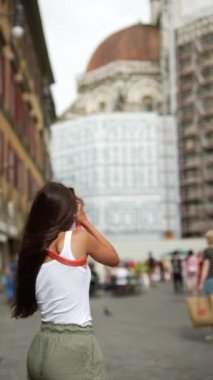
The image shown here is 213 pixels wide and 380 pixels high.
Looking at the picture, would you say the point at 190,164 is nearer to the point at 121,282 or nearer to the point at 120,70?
the point at 120,70

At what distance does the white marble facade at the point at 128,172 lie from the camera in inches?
2616

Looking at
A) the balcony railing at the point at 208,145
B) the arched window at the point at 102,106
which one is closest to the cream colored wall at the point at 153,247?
the balcony railing at the point at 208,145

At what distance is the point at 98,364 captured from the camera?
112 inches

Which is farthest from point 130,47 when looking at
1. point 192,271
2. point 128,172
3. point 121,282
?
point 192,271

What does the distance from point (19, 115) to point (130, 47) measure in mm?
63700

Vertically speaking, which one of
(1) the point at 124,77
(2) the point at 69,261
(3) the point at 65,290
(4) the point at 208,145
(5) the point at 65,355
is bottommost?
(4) the point at 208,145

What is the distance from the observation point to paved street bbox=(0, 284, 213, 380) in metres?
7.00

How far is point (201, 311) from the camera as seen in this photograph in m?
9.34

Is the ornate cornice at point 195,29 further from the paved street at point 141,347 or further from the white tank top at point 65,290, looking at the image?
the white tank top at point 65,290

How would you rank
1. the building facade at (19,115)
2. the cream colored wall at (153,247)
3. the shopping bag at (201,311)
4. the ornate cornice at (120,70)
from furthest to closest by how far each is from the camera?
the ornate cornice at (120,70) < the cream colored wall at (153,247) < the building facade at (19,115) < the shopping bag at (201,311)

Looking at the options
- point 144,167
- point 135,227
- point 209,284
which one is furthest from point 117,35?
point 209,284

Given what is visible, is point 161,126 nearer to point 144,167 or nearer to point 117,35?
point 144,167

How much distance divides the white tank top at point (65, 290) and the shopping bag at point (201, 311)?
21.8 feet

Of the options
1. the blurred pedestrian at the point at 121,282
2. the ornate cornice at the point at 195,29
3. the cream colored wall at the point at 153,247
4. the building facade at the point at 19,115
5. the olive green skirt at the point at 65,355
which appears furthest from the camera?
the ornate cornice at the point at 195,29
